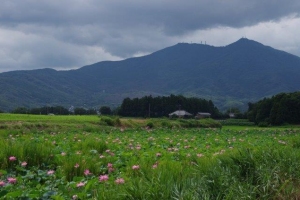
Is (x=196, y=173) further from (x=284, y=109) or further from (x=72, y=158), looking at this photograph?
(x=284, y=109)

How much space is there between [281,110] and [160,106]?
97.7ft

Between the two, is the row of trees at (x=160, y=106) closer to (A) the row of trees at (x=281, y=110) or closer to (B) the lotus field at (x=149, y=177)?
(A) the row of trees at (x=281, y=110)

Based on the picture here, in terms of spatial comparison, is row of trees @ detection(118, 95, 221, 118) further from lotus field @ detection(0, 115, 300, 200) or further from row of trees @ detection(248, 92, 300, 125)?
lotus field @ detection(0, 115, 300, 200)

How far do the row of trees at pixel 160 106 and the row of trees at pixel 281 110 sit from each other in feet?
57.4

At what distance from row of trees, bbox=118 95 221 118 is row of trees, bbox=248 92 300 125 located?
57.4 feet

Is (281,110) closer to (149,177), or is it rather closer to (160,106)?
(160,106)

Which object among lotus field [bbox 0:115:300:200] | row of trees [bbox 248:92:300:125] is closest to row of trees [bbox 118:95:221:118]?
row of trees [bbox 248:92:300:125]

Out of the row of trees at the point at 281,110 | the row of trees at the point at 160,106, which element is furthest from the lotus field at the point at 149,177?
the row of trees at the point at 160,106

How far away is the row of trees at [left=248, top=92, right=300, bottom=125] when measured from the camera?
69.8 meters

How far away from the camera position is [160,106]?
9031 centimetres

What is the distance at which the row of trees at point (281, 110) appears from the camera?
69.8 metres

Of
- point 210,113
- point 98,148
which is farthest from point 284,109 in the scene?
point 98,148

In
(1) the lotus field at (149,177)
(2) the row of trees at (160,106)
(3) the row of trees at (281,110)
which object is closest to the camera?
(1) the lotus field at (149,177)

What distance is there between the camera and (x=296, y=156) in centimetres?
716
